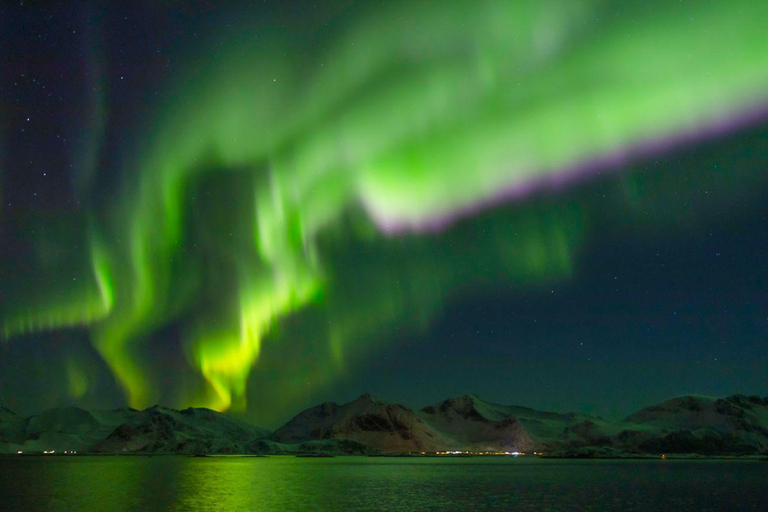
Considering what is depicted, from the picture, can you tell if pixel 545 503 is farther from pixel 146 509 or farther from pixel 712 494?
pixel 146 509

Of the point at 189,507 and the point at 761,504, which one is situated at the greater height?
the point at 189,507

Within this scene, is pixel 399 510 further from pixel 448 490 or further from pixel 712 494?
pixel 712 494

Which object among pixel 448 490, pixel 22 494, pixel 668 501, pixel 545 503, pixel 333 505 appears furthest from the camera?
pixel 448 490

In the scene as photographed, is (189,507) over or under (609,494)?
over

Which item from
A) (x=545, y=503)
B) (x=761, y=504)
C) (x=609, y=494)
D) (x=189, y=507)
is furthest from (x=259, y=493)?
(x=761, y=504)

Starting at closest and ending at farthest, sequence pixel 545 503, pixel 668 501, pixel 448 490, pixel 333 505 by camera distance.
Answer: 1. pixel 333 505
2. pixel 545 503
3. pixel 668 501
4. pixel 448 490

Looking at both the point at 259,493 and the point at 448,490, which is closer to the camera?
the point at 259,493

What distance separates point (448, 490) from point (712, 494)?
141 feet

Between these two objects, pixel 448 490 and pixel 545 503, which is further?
pixel 448 490

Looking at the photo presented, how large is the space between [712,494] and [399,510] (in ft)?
206

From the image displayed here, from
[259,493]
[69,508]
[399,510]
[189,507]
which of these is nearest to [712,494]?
[399,510]

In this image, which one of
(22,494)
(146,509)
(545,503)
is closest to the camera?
(146,509)

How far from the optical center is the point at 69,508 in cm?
8669

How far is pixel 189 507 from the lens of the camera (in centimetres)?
8744
